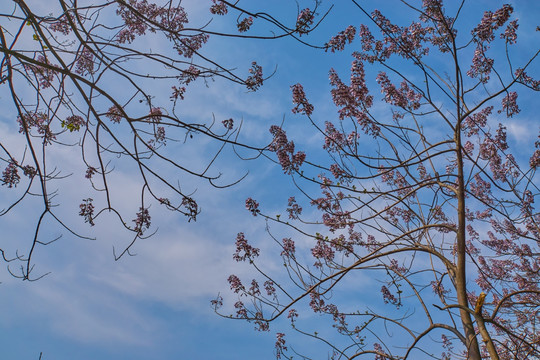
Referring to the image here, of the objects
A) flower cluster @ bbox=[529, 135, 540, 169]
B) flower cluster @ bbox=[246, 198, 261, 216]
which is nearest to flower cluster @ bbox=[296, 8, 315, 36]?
flower cluster @ bbox=[246, 198, 261, 216]

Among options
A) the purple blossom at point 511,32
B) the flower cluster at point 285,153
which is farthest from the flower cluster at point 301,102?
the purple blossom at point 511,32

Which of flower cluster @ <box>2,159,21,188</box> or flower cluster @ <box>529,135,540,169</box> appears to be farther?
flower cluster @ <box>529,135,540,169</box>

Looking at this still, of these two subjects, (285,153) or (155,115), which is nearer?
(155,115)

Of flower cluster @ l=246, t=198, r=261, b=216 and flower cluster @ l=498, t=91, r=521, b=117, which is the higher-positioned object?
flower cluster @ l=498, t=91, r=521, b=117

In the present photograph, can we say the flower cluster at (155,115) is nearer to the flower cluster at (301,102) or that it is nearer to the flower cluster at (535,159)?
the flower cluster at (301,102)

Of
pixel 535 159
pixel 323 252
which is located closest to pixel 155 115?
pixel 323 252

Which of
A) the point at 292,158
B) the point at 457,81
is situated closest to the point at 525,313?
the point at 457,81

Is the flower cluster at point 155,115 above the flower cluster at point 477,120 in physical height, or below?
below

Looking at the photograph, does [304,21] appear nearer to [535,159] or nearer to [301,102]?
[301,102]

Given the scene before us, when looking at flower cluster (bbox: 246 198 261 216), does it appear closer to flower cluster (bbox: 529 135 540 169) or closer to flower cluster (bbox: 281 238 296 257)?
flower cluster (bbox: 281 238 296 257)

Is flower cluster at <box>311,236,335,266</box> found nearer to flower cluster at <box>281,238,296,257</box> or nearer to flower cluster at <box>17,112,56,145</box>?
flower cluster at <box>281,238,296,257</box>

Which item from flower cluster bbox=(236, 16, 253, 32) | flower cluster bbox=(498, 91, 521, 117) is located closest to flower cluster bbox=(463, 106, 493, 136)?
flower cluster bbox=(498, 91, 521, 117)

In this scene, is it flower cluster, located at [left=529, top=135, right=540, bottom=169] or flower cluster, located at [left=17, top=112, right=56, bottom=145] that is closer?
flower cluster, located at [left=17, top=112, right=56, bottom=145]

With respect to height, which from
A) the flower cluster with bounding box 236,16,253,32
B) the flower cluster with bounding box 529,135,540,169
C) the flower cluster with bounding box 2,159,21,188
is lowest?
the flower cluster with bounding box 2,159,21,188
